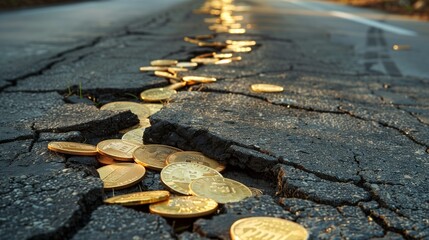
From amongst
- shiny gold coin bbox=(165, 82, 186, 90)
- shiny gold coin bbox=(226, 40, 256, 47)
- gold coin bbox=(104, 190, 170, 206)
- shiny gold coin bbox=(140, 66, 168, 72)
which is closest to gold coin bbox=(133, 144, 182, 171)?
gold coin bbox=(104, 190, 170, 206)

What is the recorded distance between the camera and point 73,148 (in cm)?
206

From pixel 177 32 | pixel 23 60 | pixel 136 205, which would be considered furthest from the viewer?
pixel 177 32

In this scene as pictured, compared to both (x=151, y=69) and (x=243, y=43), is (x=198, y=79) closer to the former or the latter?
(x=151, y=69)

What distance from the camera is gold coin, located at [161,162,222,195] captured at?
71.0 inches

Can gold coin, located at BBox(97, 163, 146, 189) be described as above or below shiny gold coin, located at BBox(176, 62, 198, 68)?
below

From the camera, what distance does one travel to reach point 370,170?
1.97 meters

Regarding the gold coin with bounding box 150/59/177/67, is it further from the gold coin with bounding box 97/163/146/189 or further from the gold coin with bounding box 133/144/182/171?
the gold coin with bounding box 97/163/146/189

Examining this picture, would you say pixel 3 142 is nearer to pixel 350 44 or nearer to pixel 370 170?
pixel 370 170

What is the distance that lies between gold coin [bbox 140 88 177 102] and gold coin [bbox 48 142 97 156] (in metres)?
0.89

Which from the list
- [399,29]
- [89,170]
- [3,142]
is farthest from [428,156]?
[399,29]

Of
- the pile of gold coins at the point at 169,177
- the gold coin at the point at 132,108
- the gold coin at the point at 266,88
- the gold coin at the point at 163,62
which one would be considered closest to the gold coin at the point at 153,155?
the pile of gold coins at the point at 169,177

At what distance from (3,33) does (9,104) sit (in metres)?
4.16

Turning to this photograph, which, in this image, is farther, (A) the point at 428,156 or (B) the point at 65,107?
(B) the point at 65,107

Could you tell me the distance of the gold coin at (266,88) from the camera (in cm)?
320
